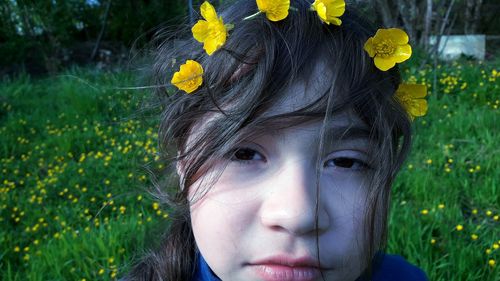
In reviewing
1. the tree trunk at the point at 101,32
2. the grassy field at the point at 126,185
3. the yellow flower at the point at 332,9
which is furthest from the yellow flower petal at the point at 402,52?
the tree trunk at the point at 101,32

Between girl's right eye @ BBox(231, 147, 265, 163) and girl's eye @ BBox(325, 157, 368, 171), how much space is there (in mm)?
135

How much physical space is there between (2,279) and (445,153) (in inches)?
93.5

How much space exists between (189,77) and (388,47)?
39 centimetres

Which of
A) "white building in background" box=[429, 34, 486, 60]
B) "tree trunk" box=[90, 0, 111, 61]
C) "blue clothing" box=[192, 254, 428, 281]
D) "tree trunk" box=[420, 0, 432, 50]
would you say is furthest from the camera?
"tree trunk" box=[90, 0, 111, 61]

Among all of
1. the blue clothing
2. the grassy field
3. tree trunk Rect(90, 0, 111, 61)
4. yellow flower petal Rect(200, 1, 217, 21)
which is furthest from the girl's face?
tree trunk Rect(90, 0, 111, 61)

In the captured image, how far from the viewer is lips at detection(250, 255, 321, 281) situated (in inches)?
35.6

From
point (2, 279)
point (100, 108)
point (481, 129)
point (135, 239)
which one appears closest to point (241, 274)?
point (135, 239)

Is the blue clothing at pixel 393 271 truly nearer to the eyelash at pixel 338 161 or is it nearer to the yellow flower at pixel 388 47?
the eyelash at pixel 338 161

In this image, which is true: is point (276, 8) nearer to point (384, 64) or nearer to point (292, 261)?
point (384, 64)

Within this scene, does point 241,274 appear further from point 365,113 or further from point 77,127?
point 77,127

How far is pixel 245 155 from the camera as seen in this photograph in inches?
38.6

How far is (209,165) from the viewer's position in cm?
101

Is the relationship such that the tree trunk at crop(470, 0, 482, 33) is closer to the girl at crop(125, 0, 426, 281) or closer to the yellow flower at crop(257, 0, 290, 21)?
the girl at crop(125, 0, 426, 281)

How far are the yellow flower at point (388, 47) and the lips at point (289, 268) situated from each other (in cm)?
40
